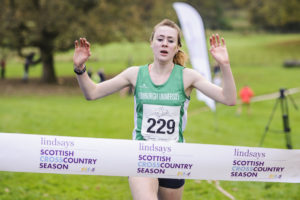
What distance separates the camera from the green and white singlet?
11.6 ft

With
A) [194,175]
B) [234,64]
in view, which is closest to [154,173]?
[194,175]

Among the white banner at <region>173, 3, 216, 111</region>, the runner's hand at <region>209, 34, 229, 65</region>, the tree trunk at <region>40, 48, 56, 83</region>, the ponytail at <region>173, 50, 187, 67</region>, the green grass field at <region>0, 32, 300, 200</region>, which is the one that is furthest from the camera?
the tree trunk at <region>40, 48, 56, 83</region>

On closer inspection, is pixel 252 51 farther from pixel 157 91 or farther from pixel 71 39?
pixel 157 91

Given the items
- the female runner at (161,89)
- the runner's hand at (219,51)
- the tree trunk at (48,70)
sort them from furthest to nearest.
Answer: the tree trunk at (48,70), the female runner at (161,89), the runner's hand at (219,51)

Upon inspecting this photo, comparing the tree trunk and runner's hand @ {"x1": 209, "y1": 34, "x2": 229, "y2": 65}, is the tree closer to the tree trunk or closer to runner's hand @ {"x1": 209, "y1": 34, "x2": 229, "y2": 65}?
the tree trunk

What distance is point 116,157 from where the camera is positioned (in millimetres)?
3449

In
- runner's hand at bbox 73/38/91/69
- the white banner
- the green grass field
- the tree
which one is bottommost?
the green grass field

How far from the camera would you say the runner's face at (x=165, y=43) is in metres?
3.55

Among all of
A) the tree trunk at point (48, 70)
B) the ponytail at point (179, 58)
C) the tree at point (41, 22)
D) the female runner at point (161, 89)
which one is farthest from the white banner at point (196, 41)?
the tree trunk at point (48, 70)

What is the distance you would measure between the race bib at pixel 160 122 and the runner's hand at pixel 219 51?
0.56 m

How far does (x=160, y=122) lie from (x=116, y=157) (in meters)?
0.50

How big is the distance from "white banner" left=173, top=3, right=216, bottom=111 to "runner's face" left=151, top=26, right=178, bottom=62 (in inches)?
276

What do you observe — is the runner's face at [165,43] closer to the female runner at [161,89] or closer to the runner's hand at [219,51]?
the female runner at [161,89]

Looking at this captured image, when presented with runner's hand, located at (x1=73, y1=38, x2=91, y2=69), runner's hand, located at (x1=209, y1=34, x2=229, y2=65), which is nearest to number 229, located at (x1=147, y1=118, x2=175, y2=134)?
runner's hand, located at (x1=209, y1=34, x2=229, y2=65)
